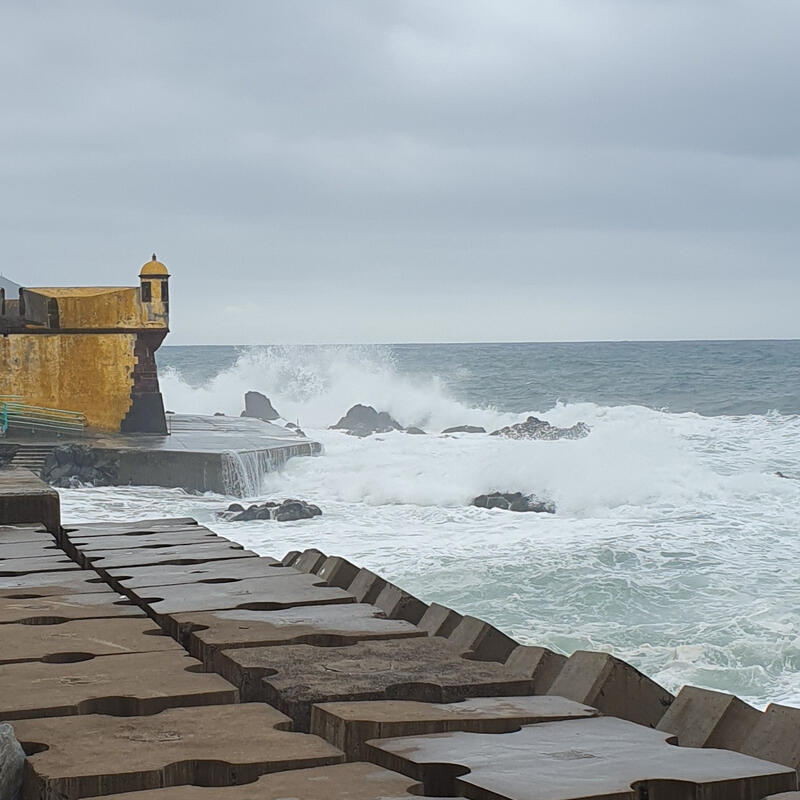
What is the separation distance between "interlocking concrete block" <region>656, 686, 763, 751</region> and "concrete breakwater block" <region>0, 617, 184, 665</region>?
132 centimetres

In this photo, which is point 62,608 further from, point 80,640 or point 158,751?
point 158,751

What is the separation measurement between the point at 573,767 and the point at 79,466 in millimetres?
18591

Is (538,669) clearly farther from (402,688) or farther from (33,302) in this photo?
(33,302)

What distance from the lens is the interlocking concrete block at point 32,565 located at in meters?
4.72

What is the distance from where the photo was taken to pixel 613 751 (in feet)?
8.06

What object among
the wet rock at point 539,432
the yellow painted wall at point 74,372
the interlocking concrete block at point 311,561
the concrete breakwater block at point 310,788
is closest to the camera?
the concrete breakwater block at point 310,788

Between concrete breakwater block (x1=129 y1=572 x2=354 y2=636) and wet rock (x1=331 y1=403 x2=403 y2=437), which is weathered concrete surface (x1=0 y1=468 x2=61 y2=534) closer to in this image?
concrete breakwater block (x1=129 y1=572 x2=354 y2=636)

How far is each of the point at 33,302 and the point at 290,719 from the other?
21736 millimetres

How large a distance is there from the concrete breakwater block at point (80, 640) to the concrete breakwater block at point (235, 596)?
0.50 ft

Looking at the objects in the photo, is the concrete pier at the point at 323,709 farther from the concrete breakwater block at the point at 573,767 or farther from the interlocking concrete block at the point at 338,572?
the interlocking concrete block at the point at 338,572

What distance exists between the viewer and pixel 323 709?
2.67m

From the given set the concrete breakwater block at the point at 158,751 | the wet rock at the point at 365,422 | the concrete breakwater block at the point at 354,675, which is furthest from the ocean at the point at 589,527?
the concrete breakwater block at the point at 158,751

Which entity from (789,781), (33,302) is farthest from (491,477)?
(789,781)

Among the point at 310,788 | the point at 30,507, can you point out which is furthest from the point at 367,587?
the point at 310,788
